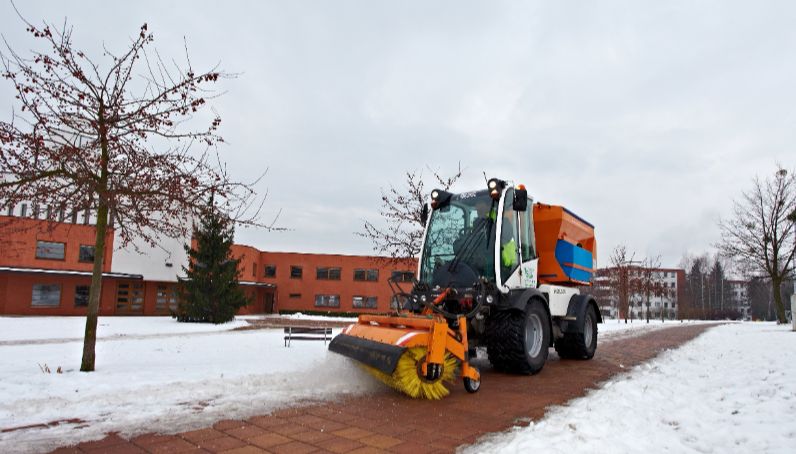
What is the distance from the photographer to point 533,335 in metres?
7.33

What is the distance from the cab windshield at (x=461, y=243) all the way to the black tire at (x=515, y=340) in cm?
60

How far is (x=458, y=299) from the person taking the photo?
6699 mm

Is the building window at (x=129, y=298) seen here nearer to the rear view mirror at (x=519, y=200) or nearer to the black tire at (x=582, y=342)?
the black tire at (x=582, y=342)

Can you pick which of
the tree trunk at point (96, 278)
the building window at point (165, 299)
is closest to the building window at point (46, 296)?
the building window at point (165, 299)

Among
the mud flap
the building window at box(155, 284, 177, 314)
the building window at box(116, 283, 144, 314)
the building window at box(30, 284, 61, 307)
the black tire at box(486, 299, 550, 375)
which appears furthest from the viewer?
the building window at box(155, 284, 177, 314)

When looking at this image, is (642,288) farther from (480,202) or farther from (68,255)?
(68,255)

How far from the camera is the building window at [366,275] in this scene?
132 feet

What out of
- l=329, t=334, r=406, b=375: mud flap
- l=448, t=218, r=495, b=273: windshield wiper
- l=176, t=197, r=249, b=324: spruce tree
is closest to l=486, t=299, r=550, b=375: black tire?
l=448, t=218, r=495, b=273: windshield wiper

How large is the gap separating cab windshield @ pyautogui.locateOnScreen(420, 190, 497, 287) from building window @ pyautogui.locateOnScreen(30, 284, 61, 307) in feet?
90.0

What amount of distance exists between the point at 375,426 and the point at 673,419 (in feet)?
8.96

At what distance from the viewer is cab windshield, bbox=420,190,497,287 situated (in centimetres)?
707

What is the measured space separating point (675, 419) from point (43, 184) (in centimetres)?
812

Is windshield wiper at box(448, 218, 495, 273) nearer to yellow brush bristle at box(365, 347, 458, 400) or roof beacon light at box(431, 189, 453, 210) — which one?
roof beacon light at box(431, 189, 453, 210)

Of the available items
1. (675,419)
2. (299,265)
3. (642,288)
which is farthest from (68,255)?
(642,288)
